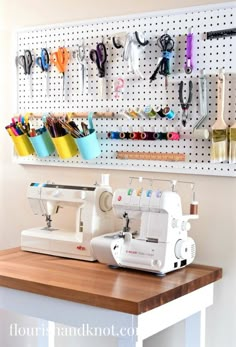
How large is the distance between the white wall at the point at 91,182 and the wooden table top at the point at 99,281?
104 mm

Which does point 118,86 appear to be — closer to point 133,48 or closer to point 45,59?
point 133,48

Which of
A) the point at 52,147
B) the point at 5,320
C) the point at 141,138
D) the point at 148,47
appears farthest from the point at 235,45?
the point at 5,320

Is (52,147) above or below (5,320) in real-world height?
above

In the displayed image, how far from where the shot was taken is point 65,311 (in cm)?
178

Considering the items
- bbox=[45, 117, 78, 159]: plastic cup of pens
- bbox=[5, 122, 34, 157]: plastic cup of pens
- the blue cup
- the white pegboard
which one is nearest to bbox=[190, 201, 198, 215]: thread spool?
the white pegboard

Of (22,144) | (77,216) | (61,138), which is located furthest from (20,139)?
(77,216)

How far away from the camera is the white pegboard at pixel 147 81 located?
2.02 meters

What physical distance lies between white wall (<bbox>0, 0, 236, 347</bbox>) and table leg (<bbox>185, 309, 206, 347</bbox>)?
0.11 m

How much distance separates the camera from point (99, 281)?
1822 millimetres

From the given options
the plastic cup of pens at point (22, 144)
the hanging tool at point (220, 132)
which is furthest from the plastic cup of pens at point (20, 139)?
the hanging tool at point (220, 132)

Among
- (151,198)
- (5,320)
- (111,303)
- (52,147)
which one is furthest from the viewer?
(5,320)

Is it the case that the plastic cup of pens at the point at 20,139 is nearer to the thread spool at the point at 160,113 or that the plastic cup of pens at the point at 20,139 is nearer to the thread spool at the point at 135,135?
the thread spool at the point at 135,135

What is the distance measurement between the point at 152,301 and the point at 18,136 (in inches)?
42.2

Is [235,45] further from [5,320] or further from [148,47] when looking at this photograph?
[5,320]
